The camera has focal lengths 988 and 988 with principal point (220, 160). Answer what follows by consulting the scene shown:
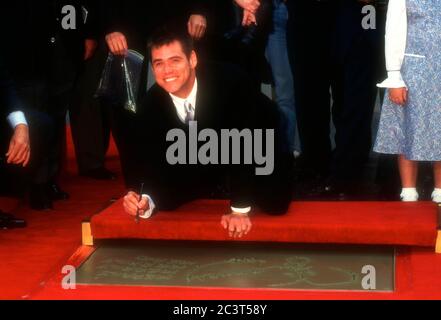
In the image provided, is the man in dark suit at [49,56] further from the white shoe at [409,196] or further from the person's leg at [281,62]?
the white shoe at [409,196]

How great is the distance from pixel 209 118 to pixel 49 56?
1.21m

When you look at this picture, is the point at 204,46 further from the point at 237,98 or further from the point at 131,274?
the point at 131,274

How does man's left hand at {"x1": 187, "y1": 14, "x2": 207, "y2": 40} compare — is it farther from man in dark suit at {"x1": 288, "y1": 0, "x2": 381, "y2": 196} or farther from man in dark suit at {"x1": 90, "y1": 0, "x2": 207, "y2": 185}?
man in dark suit at {"x1": 288, "y1": 0, "x2": 381, "y2": 196}

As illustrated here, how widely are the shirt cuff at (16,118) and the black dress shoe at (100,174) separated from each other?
146 centimetres

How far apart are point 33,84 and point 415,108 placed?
1.82 m

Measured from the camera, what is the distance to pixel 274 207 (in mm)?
4008

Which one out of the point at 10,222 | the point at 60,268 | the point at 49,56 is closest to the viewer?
the point at 60,268

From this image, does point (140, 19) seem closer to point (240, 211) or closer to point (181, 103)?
point (181, 103)

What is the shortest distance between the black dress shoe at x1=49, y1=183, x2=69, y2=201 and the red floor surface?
0.12 meters

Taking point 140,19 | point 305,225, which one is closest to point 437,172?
point 305,225

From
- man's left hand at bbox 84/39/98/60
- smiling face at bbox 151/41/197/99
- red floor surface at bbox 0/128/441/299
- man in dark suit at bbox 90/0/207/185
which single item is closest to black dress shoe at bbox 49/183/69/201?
red floor surface at bbox 0/128/441/299

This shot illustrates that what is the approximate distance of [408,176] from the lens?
4254 mm

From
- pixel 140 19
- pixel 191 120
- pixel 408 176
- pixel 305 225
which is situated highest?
pixel 140 19

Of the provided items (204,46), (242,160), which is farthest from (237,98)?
(204,46)
